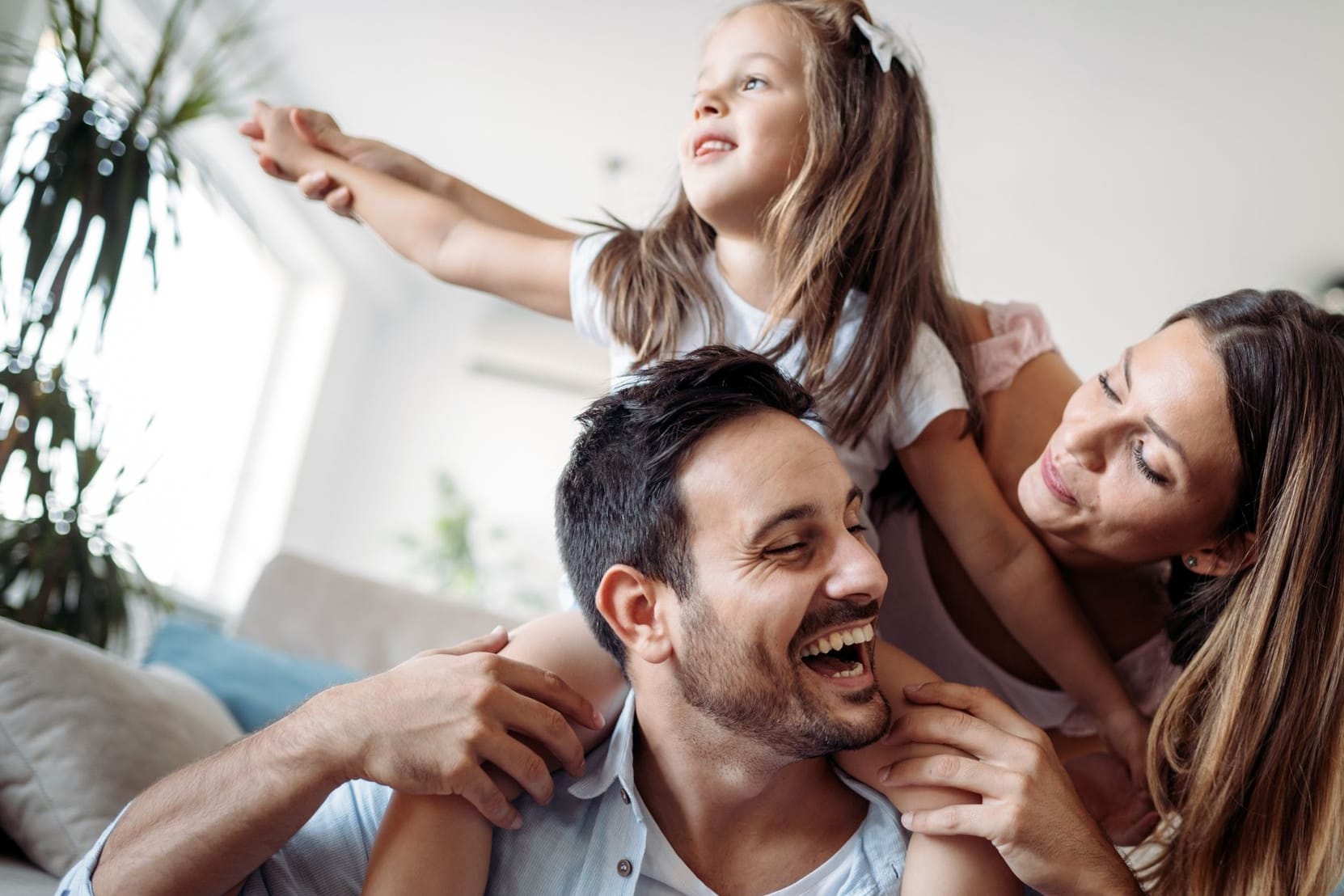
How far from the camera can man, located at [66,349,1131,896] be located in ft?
4.46

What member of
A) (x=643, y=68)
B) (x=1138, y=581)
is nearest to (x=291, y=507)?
(x=643, y=68)

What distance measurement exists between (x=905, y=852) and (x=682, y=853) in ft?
0.88

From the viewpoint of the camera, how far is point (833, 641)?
1.40 metres

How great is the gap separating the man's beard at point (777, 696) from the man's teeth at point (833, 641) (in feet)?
0.05

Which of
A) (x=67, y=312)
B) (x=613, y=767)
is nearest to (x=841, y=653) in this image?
(x=613, y=767)

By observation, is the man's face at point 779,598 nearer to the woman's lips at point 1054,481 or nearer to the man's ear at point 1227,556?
the woman's lips at point 1054,481

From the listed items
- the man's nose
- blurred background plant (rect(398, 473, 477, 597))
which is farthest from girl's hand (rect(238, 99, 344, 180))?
blurred background plant (rect(398, 473, 477, 597))

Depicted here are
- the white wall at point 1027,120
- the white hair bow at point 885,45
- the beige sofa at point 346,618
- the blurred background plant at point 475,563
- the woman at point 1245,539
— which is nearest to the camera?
the woman at point 1245,539

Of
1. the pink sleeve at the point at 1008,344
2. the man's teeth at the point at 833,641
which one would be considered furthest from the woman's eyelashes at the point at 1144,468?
the man's teeth at the point at 833,641

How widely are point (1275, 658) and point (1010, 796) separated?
0.46 metres

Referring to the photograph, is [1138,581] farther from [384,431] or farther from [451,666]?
[384,431]

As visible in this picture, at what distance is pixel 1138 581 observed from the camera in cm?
193

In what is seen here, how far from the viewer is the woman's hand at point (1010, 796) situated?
1359 mm

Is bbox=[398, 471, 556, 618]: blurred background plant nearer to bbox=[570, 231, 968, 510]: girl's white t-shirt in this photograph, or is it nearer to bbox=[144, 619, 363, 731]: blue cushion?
bbox=[144, 619, 363, 731]: blue cushion
